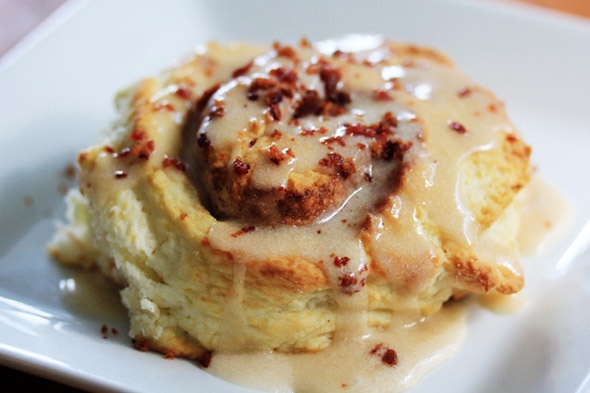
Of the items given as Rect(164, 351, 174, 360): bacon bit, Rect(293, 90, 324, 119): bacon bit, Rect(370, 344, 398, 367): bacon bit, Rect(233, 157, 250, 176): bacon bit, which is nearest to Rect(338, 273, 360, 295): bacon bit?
Rect(370, 344, 398, 367): bacon bit

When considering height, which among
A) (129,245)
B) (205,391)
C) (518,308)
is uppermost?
(129,245)

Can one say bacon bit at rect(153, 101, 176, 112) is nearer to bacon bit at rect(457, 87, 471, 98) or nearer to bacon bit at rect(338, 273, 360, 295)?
bacon bit at rect(338, 273, 360, 295)

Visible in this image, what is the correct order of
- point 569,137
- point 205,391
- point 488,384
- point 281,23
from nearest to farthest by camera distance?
point 205,391, point 488,384, point 569,137, point 281,23

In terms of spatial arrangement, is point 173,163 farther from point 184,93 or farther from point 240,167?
point 184,93

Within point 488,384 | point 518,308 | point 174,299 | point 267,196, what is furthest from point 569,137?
point 174,299

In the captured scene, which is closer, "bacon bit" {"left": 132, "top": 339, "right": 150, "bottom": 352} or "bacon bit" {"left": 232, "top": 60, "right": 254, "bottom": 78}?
"bacon bit" {"left": 132, "top": 339, "right": 150, "bottom": 352}

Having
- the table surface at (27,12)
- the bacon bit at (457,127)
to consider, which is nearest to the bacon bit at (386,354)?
the bacon bit at (457,127)

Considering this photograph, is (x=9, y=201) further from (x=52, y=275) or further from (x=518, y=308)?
(x=518, y=308)
